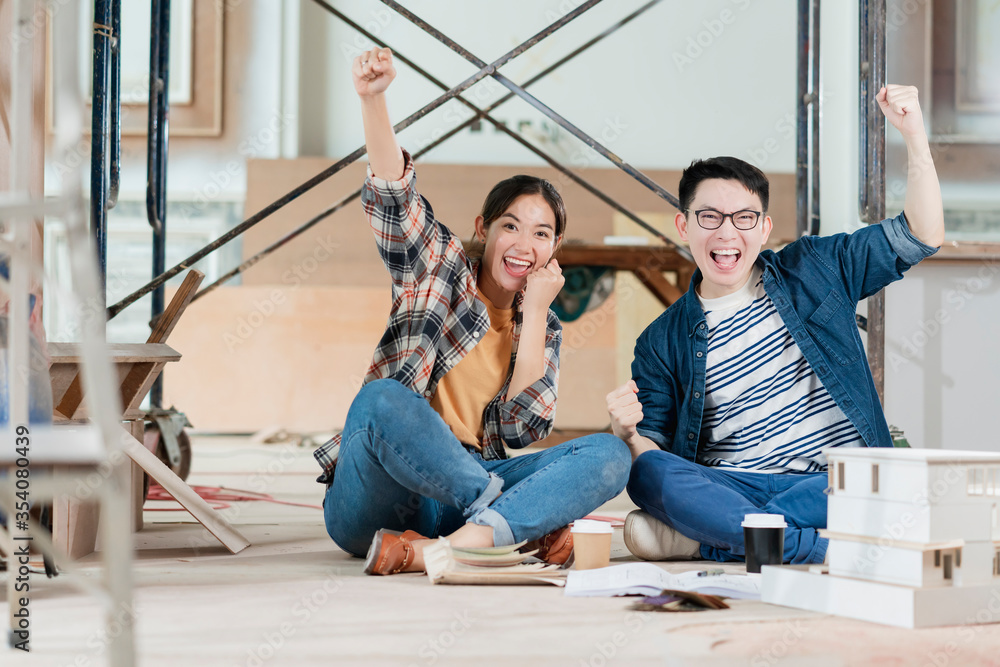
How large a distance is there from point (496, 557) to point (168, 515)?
1199 mm

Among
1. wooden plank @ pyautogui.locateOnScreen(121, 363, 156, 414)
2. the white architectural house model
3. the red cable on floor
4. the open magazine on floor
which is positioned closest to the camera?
the white architectural house model

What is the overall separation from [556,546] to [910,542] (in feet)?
2.01

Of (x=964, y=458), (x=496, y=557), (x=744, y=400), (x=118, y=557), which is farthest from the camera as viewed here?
(x=744, y=400)

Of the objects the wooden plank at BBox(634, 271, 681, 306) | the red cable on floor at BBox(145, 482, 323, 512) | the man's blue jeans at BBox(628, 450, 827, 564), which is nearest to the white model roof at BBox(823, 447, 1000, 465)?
the man's blue jeans at BBox(628, 450, 827, 564)

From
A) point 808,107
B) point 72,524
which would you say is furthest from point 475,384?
point 808,107

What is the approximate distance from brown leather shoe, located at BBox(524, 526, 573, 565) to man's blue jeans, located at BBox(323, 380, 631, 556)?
0.06 meters

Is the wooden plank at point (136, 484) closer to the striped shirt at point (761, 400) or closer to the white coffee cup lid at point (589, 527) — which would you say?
the white coffee cup lid at point (589, 527)

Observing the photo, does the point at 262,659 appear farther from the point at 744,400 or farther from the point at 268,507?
the point at 268,507

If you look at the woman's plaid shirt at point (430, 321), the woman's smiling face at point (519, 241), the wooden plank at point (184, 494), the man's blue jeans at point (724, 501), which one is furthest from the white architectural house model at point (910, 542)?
the wooden plank at point (184, 494)

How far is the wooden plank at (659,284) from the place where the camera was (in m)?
3.35

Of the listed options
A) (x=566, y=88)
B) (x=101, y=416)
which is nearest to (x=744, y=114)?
(x=566, y=88)

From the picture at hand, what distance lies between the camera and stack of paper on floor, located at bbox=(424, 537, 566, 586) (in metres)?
1.38

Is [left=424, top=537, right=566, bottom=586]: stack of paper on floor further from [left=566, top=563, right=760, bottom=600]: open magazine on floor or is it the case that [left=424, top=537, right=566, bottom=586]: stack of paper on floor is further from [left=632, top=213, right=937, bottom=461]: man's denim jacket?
[left=632, top=213, right=937, bottom=461]: man's denim jacket

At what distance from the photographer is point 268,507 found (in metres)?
2.42
